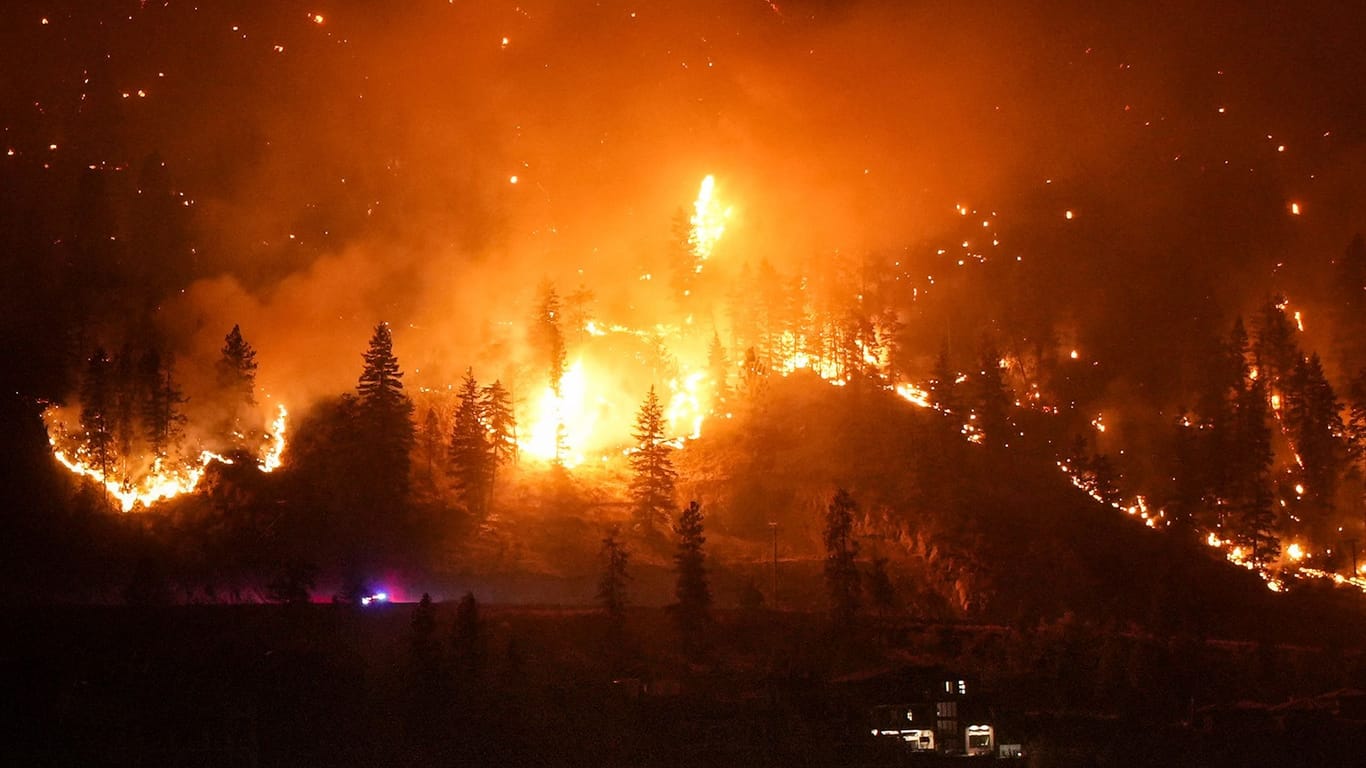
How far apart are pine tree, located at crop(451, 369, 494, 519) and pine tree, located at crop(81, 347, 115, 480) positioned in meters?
25.3

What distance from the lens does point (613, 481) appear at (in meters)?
108

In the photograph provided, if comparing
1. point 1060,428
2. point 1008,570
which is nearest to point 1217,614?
point 1008,570

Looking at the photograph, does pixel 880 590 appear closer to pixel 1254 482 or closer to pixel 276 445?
pixel 1254 482

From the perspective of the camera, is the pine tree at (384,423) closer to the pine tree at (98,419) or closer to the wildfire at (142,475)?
the wildfire at (142,475)

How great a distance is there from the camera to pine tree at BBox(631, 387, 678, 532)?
100 m

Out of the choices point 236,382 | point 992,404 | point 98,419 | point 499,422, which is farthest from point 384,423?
point 992,404

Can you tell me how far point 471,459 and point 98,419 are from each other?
2752cm

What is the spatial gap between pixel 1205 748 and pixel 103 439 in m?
76.5

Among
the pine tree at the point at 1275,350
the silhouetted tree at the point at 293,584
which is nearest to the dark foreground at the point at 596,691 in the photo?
the silhouetted tree at the point at 293,584

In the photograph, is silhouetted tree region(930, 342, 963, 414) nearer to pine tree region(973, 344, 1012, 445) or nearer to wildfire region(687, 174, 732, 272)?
pine tree region(973, 344, 1012, 445)

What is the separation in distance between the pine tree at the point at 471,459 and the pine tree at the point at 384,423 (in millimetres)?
3861

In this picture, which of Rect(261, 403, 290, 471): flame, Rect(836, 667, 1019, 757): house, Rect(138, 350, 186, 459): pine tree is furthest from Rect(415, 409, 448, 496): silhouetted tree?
Rect(836, 667, 1019, 757): house

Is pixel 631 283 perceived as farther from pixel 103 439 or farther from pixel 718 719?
pixel 718 719

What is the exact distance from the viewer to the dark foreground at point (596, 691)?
198 ft
